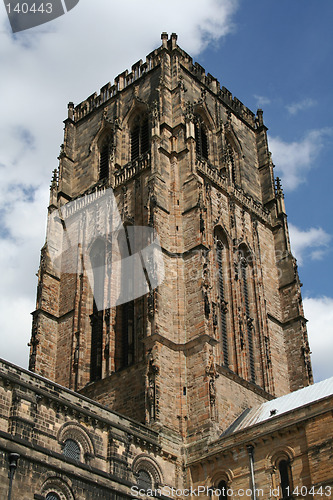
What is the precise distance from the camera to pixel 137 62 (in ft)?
169

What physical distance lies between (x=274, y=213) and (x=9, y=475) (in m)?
29.1

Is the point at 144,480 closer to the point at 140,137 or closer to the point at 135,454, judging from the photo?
the point at 135,454

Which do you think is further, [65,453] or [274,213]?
[274,213]

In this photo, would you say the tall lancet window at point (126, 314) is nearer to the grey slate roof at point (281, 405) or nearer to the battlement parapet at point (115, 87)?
the grey slate roof at point (281, 405)

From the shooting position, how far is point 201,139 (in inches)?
1889

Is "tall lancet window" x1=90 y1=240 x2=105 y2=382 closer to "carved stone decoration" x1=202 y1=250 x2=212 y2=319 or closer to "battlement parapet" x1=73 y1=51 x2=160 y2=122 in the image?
"carved stone decoration" x1=202 y1=250 x2=212 y2=319

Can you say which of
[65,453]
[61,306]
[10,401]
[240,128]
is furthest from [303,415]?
[240,128]

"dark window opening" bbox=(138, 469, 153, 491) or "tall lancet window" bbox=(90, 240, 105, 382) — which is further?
"tall lancet window" bbox=(90, 240, 105, 382)

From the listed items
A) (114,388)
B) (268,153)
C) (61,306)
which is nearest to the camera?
(114,388)

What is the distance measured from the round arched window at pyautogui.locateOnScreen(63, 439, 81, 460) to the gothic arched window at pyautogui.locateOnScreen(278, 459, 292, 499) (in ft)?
25.3

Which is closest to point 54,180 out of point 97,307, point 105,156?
point 105,156

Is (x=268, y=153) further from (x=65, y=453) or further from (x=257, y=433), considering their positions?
(x=65, y=453)

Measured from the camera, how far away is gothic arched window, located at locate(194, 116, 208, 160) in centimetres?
4684

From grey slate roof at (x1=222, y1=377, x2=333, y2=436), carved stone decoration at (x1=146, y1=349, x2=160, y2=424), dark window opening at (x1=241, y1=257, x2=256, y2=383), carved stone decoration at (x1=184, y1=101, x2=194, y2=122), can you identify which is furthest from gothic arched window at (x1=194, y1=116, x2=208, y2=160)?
grey slate roof at (x1=222, y1=377, x2=333, y2=436)
